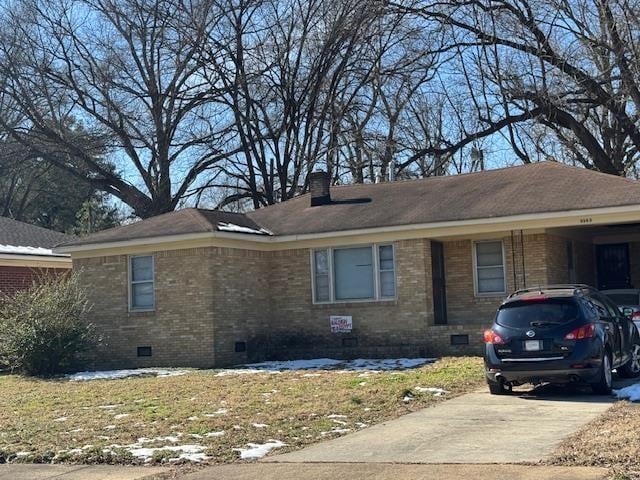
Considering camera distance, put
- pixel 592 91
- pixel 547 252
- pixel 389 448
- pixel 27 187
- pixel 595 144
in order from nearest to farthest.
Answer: pixel 389 448 → pixel 547 252 → pixel 592 91 → pixel 595 144 → pixel 27 187

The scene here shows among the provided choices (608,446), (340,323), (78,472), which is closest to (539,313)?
(608,446)

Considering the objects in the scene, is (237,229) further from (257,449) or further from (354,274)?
(257,449)

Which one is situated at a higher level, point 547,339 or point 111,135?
point 111,135

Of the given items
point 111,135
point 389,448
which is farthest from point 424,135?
point 389,448

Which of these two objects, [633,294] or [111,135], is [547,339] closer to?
[633,294]

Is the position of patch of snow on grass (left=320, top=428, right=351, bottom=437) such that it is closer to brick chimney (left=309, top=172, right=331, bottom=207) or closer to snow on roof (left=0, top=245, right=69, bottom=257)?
brick chimney (left=309, top=172, right=331, bottom=207)

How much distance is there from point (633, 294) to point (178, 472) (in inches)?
513

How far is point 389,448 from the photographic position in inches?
378

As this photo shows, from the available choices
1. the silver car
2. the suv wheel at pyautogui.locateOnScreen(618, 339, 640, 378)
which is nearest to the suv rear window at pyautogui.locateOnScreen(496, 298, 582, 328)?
the suv wheel at pyautogui.locateOnScreen(618, 339, 640, 378)

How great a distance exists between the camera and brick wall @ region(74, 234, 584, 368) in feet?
67.9

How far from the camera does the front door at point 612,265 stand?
24967 mm

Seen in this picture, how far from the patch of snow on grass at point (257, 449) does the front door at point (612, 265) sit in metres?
17.2

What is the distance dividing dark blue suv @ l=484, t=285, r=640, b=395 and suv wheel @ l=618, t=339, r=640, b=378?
122 cm

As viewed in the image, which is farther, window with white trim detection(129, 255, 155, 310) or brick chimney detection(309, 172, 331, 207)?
brick chimney detection(309, 172, 331, 207)
